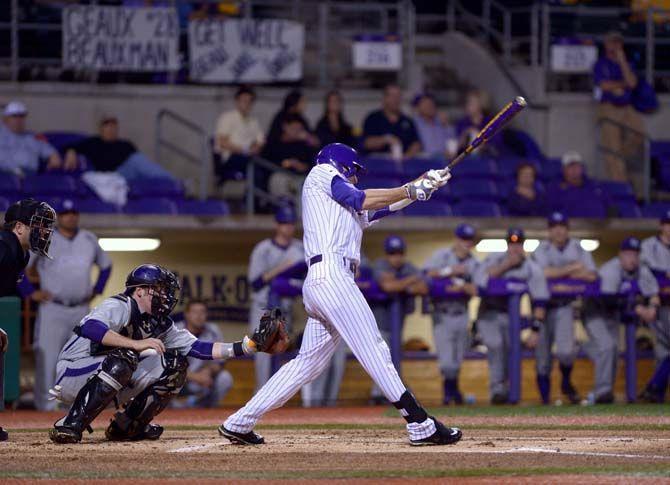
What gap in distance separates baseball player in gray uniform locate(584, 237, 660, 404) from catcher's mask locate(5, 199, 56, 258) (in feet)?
20.8

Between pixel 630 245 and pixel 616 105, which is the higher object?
pixel 616 105

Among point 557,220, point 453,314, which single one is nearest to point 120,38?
point 453,314

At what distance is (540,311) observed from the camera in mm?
11914

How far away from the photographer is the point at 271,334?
6.89 m

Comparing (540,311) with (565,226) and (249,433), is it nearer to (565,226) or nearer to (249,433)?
(565,226)

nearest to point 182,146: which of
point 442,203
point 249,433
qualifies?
point 442,203

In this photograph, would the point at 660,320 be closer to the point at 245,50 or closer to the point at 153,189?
the point at 153,189

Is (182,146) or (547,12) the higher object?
(547,12)

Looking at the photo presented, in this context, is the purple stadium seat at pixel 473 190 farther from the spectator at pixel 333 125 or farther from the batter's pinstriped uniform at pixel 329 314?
the batter's pinstriped uniform at pixel 329 314

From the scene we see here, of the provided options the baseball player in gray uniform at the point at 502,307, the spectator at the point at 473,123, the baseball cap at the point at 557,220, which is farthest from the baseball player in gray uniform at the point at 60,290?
the spectator at the point at 473,123

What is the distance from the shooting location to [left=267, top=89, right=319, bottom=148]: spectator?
13.6 m

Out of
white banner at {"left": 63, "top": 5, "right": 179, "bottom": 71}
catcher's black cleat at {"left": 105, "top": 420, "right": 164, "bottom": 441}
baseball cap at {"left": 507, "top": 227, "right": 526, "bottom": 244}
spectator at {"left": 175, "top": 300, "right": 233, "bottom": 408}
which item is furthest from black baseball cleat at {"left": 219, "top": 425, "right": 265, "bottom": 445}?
white banner at {"left": 63, "top": 5, "right": 179, "bottom": 71}

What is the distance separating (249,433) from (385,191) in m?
1.42

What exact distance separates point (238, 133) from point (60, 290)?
9.85 ft
